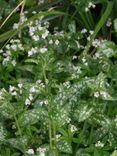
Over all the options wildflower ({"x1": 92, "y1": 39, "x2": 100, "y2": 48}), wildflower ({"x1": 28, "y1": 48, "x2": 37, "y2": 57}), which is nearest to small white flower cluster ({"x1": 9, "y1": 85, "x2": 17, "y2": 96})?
wildflower ({"x1": 28, "y1": 48, "x2": 37, "y2": 57})

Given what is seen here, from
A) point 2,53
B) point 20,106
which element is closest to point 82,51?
point 2,53

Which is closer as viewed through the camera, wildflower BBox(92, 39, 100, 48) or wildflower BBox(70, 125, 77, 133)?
wildflower BBox(70, 125, 77, 133)

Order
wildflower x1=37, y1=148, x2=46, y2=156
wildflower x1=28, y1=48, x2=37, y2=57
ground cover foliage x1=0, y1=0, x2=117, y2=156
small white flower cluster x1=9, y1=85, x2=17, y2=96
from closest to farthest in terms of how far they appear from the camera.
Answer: wildflower x1=37, y1=148, x2=46, y2=156 → ground cover foliage x1=0, y1=0, x2=117, y2=156 → small white flower cluster x1=9, y1=85, x2=17, y2=96 → wildflower x1=28, y1=48, x2=37, y2=57

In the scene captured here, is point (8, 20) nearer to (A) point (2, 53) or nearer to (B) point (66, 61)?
(A) point (2, 53)

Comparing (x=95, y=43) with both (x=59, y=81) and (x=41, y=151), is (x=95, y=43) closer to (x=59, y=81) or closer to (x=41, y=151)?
(x=59, y=81)

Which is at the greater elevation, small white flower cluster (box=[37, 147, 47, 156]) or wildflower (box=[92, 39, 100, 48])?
wildflower (box=[92, 39, 100, 48])

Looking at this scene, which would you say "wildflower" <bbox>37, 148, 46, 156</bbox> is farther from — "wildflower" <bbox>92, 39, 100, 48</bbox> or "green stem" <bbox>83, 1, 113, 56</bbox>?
"wildflower" <bbox>92, 39, 100, 48</bbox>

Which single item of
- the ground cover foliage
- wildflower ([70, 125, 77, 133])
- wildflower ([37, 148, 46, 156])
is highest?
the ground cover foliage

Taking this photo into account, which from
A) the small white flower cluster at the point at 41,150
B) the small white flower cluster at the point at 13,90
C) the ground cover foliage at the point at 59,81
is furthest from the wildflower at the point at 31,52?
the small white flower cluster at the point at 41,150

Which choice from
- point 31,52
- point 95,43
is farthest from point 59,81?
point 95,43
